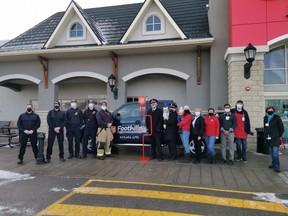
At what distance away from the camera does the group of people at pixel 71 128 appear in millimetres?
7414

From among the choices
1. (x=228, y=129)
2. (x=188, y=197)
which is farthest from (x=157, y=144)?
(x=188, y=197)

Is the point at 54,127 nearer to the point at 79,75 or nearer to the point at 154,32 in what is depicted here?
the point at 79,75

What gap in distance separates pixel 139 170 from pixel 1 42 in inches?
623

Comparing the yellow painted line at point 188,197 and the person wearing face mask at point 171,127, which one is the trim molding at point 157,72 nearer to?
the person wearing face mask at point 171,127

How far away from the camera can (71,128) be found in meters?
7.93

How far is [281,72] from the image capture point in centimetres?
1010

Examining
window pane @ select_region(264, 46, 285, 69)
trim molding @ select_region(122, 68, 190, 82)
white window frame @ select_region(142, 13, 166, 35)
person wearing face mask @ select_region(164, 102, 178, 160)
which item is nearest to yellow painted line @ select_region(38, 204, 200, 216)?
person wearing face mask @ select_region(164, 102, 178, 160)

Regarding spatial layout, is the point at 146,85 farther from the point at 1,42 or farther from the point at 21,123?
the point at 1,42

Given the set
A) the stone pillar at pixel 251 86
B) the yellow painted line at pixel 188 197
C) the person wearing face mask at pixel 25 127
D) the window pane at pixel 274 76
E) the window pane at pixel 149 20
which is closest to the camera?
the yellow painted line at pixel 188 197

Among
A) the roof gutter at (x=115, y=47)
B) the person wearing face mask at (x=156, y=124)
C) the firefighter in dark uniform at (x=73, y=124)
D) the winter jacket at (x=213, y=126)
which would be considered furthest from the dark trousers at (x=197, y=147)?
the roof gutter at (x=115, y=47)

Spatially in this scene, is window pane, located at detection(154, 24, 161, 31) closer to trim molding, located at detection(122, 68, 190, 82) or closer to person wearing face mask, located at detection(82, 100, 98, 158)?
trim molding, located at detection(122, 68, 190, 82)

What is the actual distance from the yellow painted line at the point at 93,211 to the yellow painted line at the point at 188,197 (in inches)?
25.2

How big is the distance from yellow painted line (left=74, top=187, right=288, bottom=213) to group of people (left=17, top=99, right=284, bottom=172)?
106 inches

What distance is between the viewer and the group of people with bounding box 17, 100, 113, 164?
7414mm
